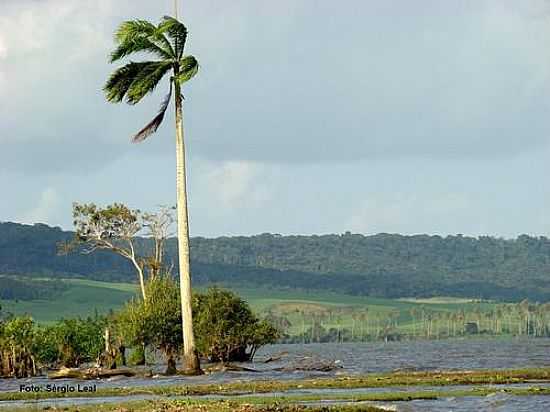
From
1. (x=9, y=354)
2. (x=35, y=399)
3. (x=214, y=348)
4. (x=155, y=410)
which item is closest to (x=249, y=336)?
(x=214, y=348)

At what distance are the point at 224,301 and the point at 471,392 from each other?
34.9m

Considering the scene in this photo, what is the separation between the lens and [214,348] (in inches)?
2876

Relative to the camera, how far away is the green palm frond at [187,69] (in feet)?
183

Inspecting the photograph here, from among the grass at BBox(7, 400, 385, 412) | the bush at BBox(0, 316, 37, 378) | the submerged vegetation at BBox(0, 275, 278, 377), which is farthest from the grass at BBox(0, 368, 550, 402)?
the bush at BBox(0, 316, 37, 378)

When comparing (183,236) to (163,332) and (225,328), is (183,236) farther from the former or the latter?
(225,328)

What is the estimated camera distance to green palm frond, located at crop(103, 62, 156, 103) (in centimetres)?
5628

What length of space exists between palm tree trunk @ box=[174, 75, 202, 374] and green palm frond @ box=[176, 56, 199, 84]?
1.45 ft

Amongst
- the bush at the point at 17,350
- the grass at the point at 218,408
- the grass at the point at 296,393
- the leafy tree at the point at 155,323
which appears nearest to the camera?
the grass at the point at 218,408

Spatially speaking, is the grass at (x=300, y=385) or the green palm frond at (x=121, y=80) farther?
the green palm frond at (x=121, y=80)

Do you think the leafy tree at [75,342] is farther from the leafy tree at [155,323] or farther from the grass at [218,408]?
the grass at [218,408]

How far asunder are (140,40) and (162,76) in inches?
80.6

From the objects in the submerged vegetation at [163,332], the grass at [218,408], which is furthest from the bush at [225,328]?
the grass at [218,408]

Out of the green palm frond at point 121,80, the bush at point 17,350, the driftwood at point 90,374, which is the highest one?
the green palm frond at point 121,80

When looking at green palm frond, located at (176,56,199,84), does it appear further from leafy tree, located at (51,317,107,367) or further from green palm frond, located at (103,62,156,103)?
leafy tree, located at (51,317,107,367)
